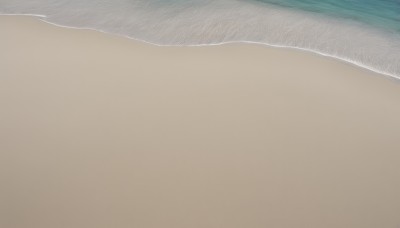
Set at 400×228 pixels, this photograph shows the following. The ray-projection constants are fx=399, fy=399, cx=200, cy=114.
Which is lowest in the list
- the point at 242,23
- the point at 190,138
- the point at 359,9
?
the point at 190,138

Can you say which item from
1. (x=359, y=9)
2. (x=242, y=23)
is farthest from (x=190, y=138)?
(x=359, y=9)

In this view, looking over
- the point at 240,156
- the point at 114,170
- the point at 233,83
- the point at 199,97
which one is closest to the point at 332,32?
the point at 233,83

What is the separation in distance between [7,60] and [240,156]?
3180 mm

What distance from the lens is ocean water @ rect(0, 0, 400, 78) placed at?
18.8ft

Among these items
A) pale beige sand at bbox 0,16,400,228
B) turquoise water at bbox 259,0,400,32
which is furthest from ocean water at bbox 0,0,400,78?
pale beige sand at bbox 0,16,400,228

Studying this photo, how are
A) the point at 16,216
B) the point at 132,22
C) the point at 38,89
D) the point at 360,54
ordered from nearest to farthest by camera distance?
the point at 16,216, the point at 38,89, the point at 360,54, the point at 132,22

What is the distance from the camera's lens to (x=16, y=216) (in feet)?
10.3

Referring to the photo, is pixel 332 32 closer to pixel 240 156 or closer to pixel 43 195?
pixel 240 156

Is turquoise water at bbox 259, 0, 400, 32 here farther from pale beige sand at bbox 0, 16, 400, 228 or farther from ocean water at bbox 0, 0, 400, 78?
pale beige sand at bbox 0, 16, 400, 228

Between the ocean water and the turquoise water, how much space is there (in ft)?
0.07

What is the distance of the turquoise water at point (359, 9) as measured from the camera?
7195 millimetres

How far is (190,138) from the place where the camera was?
3914 mm

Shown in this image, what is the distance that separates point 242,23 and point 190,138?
3018 mm

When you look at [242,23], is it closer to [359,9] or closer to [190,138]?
[359,9]
